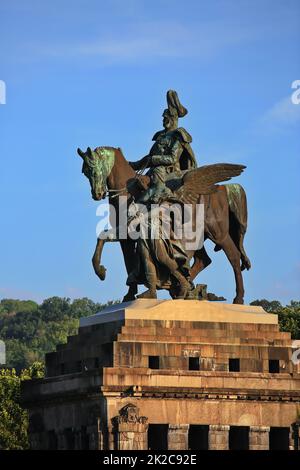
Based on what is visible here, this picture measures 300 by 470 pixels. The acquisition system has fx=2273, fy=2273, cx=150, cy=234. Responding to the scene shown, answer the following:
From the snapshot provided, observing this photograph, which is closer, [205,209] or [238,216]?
[205,209]

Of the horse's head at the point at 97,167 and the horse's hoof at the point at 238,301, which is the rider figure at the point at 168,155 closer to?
the horse's head at the point at 97,167

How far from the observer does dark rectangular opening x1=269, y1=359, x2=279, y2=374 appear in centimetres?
8606

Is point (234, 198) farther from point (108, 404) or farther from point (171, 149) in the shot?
point (108, 404)

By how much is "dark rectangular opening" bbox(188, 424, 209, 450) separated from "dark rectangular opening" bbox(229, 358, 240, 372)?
256 cm

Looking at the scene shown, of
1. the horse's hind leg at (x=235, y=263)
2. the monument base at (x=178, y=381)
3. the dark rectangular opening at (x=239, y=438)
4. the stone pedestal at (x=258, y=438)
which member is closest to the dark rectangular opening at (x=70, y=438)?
the monument base at (x=178, y=381)

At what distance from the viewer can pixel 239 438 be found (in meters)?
85.4

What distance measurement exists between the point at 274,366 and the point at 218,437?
3770mm

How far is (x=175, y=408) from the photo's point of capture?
275ft

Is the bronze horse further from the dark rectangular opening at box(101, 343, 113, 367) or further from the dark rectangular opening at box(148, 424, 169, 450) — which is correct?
the dark rectangular opening at box(148, 424, 169, 450)

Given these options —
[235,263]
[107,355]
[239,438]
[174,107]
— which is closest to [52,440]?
[107,355]

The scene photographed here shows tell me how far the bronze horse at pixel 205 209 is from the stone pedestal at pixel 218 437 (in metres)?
6.26

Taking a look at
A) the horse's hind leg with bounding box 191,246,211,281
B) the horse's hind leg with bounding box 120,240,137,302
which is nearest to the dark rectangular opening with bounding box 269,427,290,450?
the horse's hind leg with bounding box 191,246,211,281

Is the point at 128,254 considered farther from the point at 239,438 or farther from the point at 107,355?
the point at 239,438
